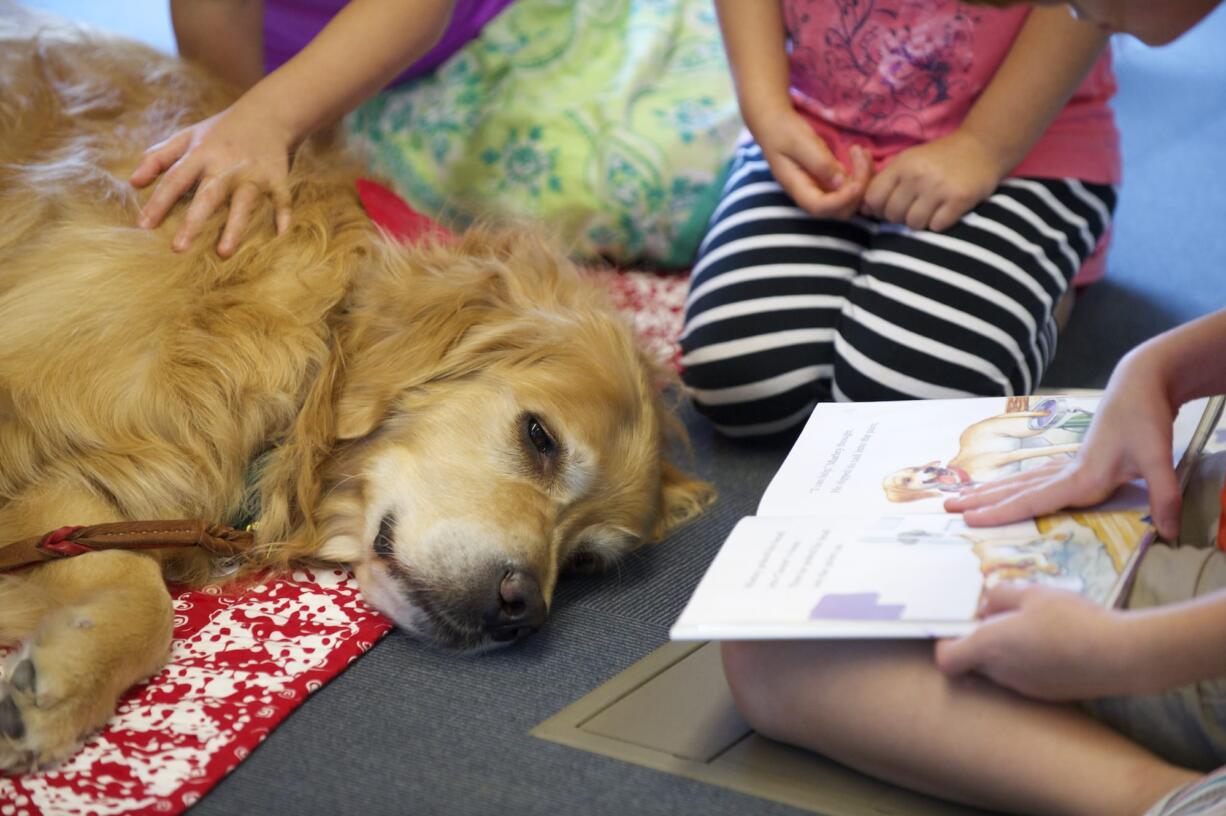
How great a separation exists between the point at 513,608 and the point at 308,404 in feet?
1.19

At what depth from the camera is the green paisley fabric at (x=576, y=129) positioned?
2275 mm

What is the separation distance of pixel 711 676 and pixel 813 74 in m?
1.11

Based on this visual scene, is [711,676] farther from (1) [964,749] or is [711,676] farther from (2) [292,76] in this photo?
(2) [292,76]

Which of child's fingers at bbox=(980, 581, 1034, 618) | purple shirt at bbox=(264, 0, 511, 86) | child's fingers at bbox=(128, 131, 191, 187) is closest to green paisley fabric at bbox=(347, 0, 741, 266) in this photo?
purple shirt at bbox=(264, 0, 511, 86)

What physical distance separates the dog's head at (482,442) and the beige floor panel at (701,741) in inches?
5.7

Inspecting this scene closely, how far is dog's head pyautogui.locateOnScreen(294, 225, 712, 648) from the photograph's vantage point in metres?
1.29

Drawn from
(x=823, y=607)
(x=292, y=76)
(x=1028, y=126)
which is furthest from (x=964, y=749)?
(x=292, y=76)

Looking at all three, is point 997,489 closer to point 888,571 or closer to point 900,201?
point 888,571

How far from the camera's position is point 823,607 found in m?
0.97

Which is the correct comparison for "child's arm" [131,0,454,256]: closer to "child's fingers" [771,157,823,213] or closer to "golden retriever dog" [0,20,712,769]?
"golden retriever dog" [0,20,712,769]

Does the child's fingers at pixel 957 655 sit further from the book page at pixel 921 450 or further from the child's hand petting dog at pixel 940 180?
the child's hand petting dog at pixel 940 180

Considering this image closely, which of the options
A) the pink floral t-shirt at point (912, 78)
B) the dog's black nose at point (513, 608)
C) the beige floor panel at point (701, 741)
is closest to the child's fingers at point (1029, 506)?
the beige floor panel at point (701, 741)

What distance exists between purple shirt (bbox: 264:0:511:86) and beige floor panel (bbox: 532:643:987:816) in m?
1.52

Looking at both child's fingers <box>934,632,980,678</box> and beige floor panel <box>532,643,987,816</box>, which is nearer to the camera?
child's fingers <box>934,632,980,678</box>
